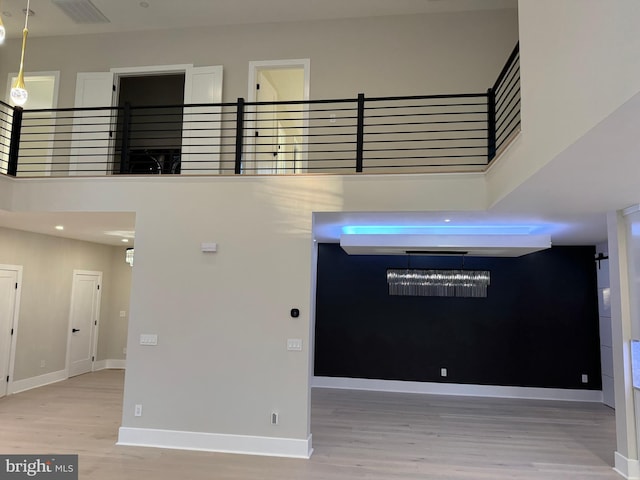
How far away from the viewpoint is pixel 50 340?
7957 millimetres

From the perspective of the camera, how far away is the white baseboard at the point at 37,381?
715cm

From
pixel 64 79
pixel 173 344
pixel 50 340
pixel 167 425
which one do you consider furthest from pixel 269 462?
pixel 64 79

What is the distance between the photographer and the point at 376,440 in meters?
5.40

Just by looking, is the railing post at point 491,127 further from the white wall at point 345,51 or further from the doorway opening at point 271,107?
the doorway opening at point 271,107

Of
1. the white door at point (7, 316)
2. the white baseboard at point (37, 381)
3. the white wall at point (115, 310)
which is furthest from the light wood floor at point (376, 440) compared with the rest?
the white wall at point (115, 310)

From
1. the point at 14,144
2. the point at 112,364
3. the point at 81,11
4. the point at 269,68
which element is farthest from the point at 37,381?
the point at 269,68

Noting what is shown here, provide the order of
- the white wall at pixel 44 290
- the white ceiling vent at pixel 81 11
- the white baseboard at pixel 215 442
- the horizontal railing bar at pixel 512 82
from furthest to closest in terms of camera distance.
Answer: the white wall at pixel 44 290 < the white ceiling vent at pixel 81 11 < the white baseboard at pixel 215 442 < the horizontal railing bar at pixel 512 82

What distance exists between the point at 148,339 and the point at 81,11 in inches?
208

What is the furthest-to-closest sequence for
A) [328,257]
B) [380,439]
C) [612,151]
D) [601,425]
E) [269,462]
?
[328,257], [601,425], [380,439], [269,462], [612,151]

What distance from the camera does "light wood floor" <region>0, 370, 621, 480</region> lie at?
14.5ft

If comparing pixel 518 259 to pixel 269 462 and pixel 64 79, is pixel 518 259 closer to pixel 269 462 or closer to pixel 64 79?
pixel 269 462

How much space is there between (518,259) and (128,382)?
6.69m

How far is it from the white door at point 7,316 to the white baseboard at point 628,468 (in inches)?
335

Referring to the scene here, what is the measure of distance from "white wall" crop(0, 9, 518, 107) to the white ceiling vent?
434mm
